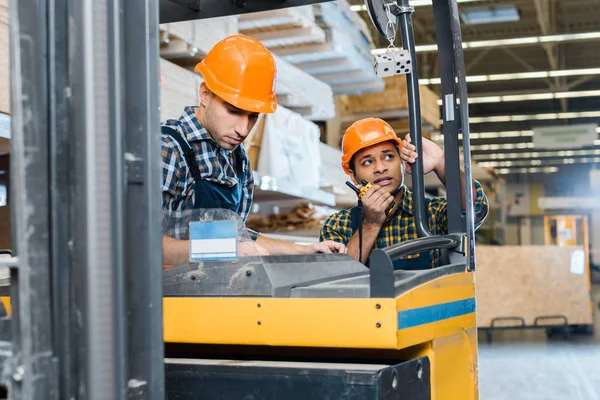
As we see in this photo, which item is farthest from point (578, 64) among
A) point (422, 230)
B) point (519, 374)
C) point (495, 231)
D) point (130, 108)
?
point (130, 108)

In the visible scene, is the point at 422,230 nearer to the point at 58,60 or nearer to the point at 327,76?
the point at 58,60

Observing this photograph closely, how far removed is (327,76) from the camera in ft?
25.0

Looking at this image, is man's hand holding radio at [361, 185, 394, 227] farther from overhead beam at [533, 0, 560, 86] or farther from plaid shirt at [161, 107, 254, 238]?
overhead beam at [533, 0, 560, 86]

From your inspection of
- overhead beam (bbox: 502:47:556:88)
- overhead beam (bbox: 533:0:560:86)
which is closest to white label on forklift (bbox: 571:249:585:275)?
overhead beam (bbox: 533:0:560:86)

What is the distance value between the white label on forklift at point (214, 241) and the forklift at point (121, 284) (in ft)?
0.20

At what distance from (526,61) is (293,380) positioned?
19.3m

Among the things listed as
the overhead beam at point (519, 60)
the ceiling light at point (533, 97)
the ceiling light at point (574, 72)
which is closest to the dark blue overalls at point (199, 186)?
the overhead beam at point (519, 60)

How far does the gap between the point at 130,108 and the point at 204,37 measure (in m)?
3.58

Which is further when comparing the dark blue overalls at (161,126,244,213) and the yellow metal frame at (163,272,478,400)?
the dark blue overalls at (161,126,244,213)

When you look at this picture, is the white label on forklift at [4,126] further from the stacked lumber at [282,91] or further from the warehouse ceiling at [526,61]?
the warehouse ceiling at [526,61]

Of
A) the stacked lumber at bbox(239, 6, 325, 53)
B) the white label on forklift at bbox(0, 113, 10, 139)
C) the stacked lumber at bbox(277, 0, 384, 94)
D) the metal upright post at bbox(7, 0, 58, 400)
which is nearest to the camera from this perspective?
the metal upright post at bbox(7, 0, 58, 400)

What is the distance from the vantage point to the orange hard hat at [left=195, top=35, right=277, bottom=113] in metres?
2.68

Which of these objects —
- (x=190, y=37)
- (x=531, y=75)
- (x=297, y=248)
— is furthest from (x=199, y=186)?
(x=531, y=75)

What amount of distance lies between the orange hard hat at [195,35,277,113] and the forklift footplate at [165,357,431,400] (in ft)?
3.46
